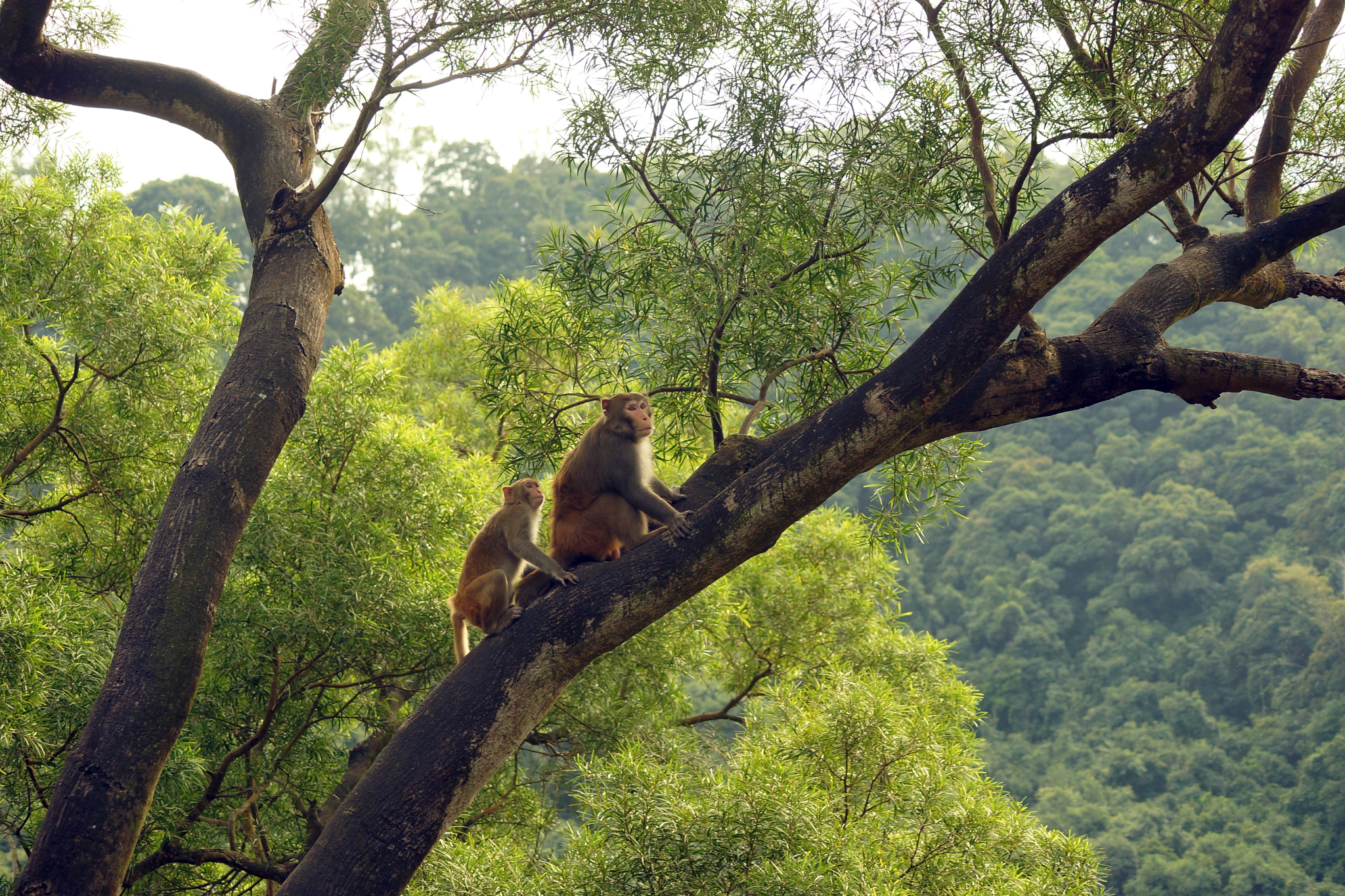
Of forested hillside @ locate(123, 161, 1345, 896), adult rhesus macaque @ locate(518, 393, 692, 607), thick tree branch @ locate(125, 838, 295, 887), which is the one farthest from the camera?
forested hillside @ locate(123, 161, 1345, 896)

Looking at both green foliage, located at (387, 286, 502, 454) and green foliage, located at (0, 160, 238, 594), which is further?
green foliage, located at (387, 286, 502, 454)

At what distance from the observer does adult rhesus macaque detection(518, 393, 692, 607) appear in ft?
15.5

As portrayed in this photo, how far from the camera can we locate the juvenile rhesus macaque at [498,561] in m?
4.87

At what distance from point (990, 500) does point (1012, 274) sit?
1269 inches

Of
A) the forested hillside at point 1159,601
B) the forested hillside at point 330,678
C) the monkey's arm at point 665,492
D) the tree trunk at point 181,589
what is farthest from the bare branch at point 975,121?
the forested hillside at point 1159,601

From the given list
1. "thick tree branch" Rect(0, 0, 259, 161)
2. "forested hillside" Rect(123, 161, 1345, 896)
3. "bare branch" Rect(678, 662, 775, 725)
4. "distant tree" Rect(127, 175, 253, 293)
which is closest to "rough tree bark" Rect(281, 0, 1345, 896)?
"thick tree branch" Rect(0, 0, 259, 161)

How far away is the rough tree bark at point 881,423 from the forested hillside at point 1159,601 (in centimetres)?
2264

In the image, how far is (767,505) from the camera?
11.9 feet

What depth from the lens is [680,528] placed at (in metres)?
3.83

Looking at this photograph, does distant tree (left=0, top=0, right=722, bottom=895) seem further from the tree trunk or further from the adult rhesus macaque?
the adult rhesus macaque

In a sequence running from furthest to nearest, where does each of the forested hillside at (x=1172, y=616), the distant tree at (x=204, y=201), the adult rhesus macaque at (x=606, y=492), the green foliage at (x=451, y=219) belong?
the green foliage at (x=451, y=219) → the distant tree at (x=204, y=201) → the forested hillside at (x=1172, y=616) → the adult rhesus macaque at (x=606, y=492)

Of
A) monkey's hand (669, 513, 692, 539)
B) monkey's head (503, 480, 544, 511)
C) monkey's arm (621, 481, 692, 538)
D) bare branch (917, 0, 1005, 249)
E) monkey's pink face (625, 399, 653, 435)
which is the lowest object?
monkey's hand (669, 513, 692, 539)

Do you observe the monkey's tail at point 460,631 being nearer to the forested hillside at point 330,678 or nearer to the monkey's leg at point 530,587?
the monkey's leg at point 530,587

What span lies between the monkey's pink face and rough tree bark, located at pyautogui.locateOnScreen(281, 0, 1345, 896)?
1104mm
